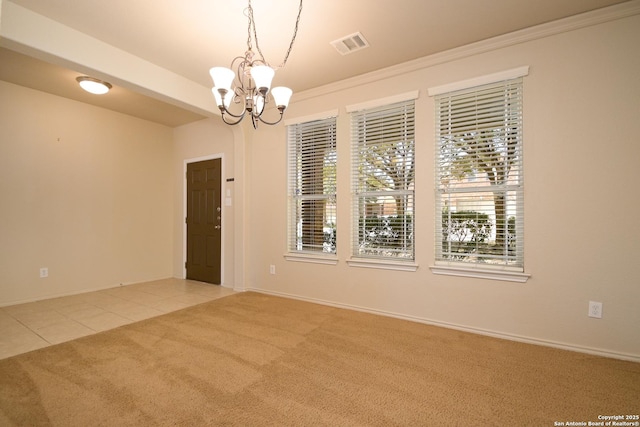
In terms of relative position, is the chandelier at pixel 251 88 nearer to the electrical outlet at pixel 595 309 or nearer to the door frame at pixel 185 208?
the door frame at pixel 185 208

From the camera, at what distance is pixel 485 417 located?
5.53ft

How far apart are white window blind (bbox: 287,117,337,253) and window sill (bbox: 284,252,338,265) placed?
80 mm

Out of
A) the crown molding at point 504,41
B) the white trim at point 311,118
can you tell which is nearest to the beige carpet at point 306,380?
the white trim at point 311,118

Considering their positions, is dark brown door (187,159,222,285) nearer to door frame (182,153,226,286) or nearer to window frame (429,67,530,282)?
door frame (182,153,226,286)

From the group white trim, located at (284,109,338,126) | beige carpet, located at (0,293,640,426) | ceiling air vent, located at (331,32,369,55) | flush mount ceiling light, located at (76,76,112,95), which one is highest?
ceiling air vent, located at (331,32,369,55)

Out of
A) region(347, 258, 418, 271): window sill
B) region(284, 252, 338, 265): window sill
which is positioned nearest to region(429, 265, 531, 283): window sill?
region(347, 258, 418, 271): window sill

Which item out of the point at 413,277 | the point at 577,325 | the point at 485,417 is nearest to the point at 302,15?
the point at 413,277

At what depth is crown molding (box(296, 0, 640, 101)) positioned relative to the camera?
2.33m

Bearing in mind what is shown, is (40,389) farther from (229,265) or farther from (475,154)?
(475,154)

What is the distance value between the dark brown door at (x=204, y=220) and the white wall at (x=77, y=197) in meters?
0.60

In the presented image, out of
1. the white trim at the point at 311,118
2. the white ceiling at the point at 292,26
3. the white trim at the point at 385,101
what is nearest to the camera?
the white ceiling at the point at 292,26

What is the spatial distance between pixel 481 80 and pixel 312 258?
2704 mm

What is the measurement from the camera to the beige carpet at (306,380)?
5.58 feet

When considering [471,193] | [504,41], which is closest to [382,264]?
[471,193]
